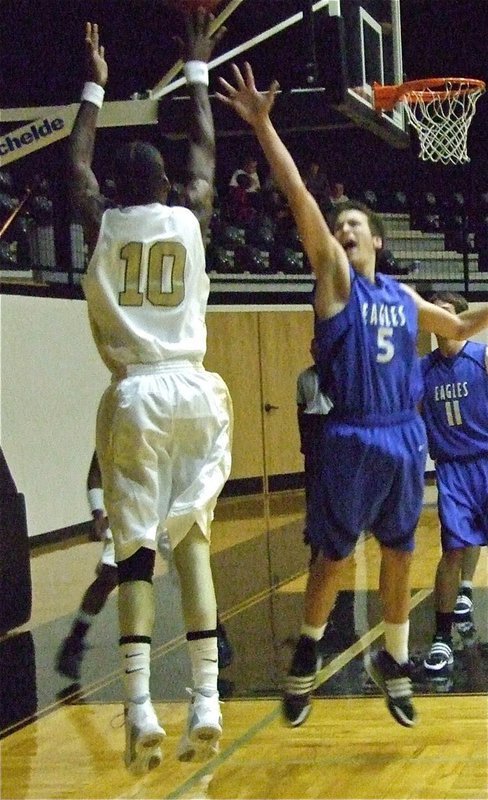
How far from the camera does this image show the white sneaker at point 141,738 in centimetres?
395

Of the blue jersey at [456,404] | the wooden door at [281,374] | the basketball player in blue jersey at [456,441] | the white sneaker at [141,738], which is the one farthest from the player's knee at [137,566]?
the wooden door at [281,374]

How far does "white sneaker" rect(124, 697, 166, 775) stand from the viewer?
3947mm

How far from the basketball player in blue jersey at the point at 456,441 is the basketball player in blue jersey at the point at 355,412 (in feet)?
5.91

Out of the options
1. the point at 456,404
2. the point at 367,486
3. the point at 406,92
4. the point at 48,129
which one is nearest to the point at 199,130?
the point at 367,486

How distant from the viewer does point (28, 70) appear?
14406 millimetres

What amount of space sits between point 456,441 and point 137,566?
114 inches

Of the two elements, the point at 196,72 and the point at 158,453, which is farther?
the point at 196,72

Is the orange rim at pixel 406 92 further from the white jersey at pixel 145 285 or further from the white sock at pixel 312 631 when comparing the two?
the white sock at pixel 312 631

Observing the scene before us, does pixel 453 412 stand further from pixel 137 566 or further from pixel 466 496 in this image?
pixel 137 566

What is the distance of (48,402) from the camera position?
39.3 ft

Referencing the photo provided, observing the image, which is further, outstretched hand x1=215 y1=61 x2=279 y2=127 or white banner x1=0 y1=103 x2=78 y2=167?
white banner x1=0 y1=103 x2=78 y2=167

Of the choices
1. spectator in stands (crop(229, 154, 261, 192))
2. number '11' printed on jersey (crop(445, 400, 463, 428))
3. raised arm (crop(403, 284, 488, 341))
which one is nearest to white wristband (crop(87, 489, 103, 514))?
number '11' printed on jersey (crop(445, 400, 463, 428))

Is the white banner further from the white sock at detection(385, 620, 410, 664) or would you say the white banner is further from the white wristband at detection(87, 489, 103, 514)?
the white sock at detection(385, 620, 410, 664)

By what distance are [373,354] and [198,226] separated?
2.61ft
